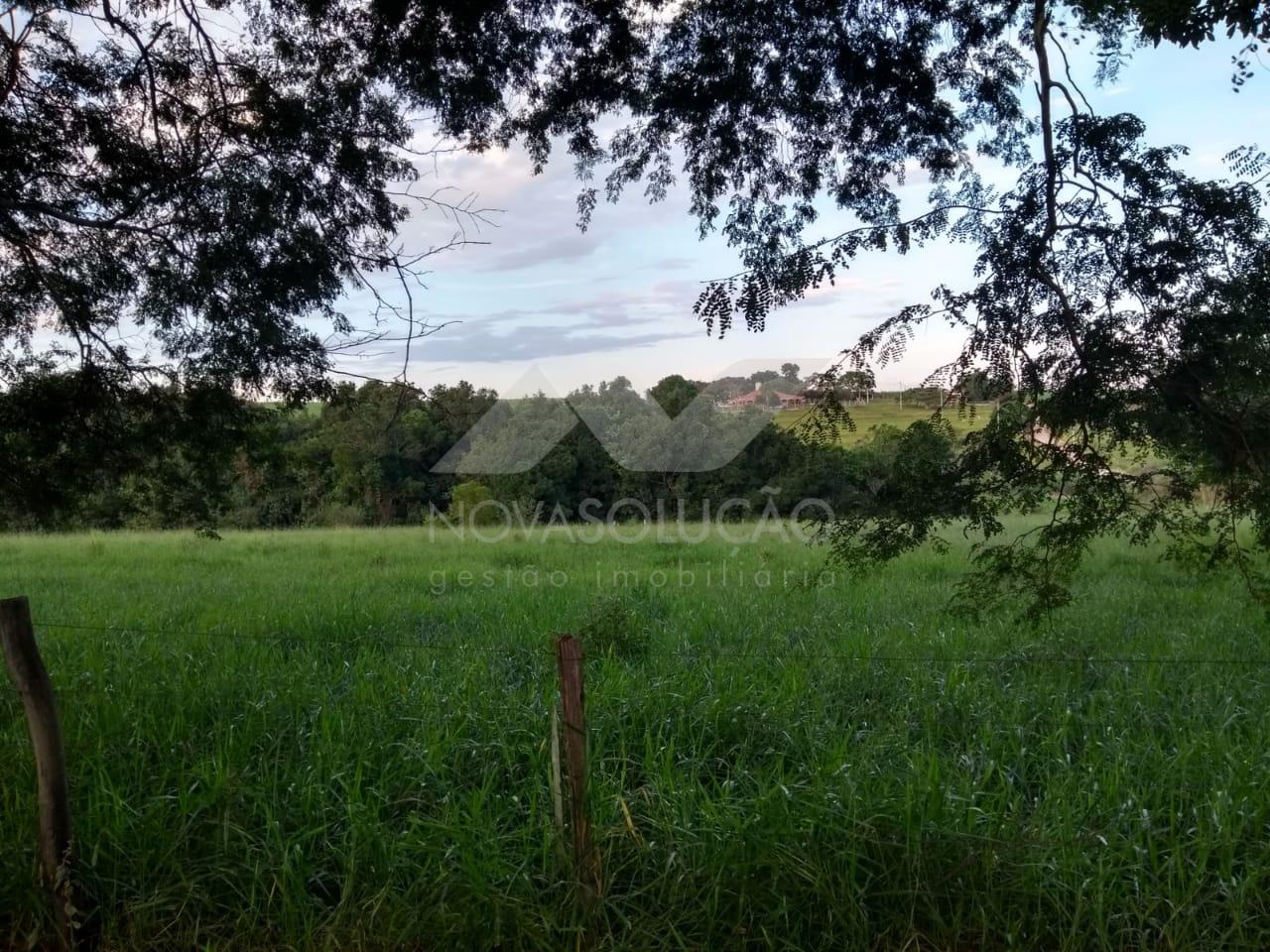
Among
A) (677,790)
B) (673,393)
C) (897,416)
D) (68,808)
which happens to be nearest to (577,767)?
(677,790)

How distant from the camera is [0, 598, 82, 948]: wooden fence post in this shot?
8.48 ft

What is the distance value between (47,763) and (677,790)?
84.8 inches

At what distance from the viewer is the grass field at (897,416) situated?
4020 mm

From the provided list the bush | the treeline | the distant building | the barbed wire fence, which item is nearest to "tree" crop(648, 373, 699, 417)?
the bush

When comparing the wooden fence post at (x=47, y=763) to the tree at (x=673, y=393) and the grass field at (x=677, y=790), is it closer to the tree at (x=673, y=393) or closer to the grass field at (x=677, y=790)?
the grass field at (x=677, y=790)

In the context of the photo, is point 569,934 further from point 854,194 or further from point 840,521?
point 854,194

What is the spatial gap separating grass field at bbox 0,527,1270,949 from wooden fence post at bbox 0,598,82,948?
0.36 ft

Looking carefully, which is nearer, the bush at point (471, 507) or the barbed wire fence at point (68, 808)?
the barbed wire fence at point (68, 808)

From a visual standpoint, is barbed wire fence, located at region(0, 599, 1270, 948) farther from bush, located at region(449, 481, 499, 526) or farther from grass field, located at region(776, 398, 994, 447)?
bush, located at region(449, 481, 499, 526)

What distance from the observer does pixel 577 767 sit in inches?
103

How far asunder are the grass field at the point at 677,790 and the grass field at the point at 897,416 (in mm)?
1386

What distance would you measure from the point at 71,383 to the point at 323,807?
3.36 m

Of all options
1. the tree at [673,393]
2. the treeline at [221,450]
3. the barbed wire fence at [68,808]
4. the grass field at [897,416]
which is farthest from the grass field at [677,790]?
the tree at [673,393]

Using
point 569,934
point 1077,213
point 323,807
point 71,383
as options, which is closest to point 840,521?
point 1077,213
